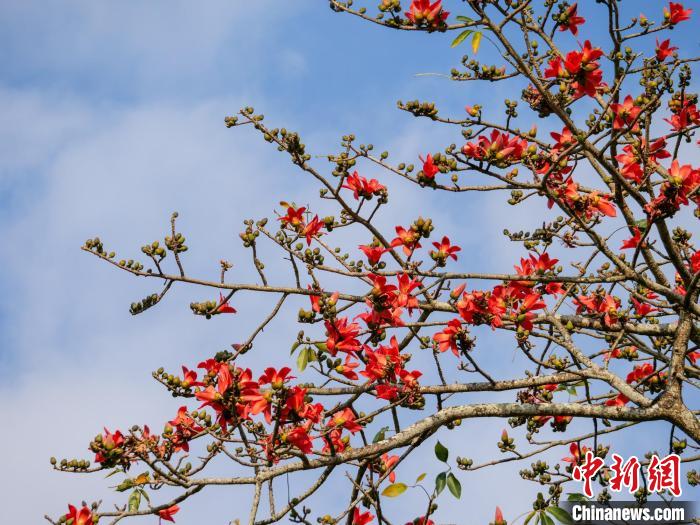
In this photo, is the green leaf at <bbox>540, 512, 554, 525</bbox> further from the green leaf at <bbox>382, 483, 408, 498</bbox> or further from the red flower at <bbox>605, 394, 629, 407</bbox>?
the red flower at <bbox>605, 394, 629, 407</bbox>

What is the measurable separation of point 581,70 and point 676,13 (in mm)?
1313

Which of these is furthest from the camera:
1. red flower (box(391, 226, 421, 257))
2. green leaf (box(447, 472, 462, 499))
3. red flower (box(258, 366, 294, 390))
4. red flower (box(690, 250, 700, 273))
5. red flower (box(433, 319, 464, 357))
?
red flower (box(690, 250, 700, 273))

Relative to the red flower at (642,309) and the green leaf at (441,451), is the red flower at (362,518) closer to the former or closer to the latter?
the green leaf at (441,451)

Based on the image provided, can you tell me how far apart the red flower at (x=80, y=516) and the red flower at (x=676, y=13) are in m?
4.27

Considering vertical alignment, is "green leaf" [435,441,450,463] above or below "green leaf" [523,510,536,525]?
above

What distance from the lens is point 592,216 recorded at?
173 inches

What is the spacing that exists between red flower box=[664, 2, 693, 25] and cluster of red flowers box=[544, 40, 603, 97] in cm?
119

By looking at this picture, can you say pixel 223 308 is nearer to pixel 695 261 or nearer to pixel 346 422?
pixel 346 422

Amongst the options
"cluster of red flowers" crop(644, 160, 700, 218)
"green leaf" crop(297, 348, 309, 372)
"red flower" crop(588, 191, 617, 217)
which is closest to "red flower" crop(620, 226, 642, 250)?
"red flower" crop(588, 191, 617, 217)

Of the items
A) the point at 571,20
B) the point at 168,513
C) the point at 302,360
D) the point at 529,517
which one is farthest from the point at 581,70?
the point at 168,513

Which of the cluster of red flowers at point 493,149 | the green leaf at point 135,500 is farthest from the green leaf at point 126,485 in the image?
the cluster of red flowers at point 493,149

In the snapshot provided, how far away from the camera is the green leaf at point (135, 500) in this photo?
3378mm

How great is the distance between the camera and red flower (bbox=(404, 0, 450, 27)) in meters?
3.65

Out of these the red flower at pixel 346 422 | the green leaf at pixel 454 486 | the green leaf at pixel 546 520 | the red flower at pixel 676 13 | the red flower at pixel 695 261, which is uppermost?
the red flower at pixel 676 13
